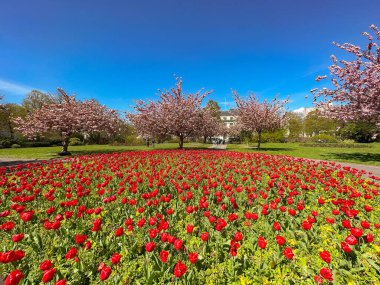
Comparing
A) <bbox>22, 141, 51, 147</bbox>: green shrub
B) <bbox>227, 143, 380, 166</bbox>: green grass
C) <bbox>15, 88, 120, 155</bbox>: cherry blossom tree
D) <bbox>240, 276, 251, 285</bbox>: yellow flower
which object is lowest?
<bbox>227, 143, 380, 166</bbox>: green grass

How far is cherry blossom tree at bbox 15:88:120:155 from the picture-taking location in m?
20.3

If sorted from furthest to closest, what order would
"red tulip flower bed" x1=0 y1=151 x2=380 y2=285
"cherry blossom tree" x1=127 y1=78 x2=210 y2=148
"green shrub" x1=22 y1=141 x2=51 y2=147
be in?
"green shrub" x1=22 y1=141 x2=51 y2=147
"cherry blossom tree" x1=127 y1=78 x2=210 y2=148
"red tulip flower bed" x1=0 y1=151 x2=380 y2=285

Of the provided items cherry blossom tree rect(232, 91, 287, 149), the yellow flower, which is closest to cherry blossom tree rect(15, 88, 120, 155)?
cherry blossom tree rect(232, 91, 287, 149)

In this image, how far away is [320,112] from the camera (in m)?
17.8

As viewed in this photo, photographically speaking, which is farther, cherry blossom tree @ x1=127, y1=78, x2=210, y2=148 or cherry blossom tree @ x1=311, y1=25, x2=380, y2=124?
cherry blossom tree @ x1=127, y1=78, x2=210, y2=148

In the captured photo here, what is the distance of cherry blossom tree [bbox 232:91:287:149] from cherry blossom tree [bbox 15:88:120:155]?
15762 mm

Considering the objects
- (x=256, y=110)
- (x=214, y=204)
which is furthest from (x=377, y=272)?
(x=256, y=110)

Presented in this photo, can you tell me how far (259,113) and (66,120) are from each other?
2099cm

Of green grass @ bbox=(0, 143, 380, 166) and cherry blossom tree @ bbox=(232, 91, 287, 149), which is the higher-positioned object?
cherry blossom tree @ bbox=(232, 91, 287, 149)

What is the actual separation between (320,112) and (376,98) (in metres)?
4.14

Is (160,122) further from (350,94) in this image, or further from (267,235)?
(267,235)

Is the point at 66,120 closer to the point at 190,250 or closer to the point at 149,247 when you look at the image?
the point at 190,250

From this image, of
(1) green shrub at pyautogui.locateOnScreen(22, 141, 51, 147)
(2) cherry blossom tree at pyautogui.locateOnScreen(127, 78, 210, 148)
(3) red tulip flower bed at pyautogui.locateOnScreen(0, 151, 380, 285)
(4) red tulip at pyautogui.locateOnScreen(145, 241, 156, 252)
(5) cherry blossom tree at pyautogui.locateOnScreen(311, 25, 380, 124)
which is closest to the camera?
(4) red tulip at pyautogui.locateOnScreen(145, 241, 156, 252)

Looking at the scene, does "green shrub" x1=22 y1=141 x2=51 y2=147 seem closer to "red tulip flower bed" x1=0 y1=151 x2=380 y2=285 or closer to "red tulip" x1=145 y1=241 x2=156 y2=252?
"red tulip flower bed" x1=0 y1=151 x2=380 y2=285
